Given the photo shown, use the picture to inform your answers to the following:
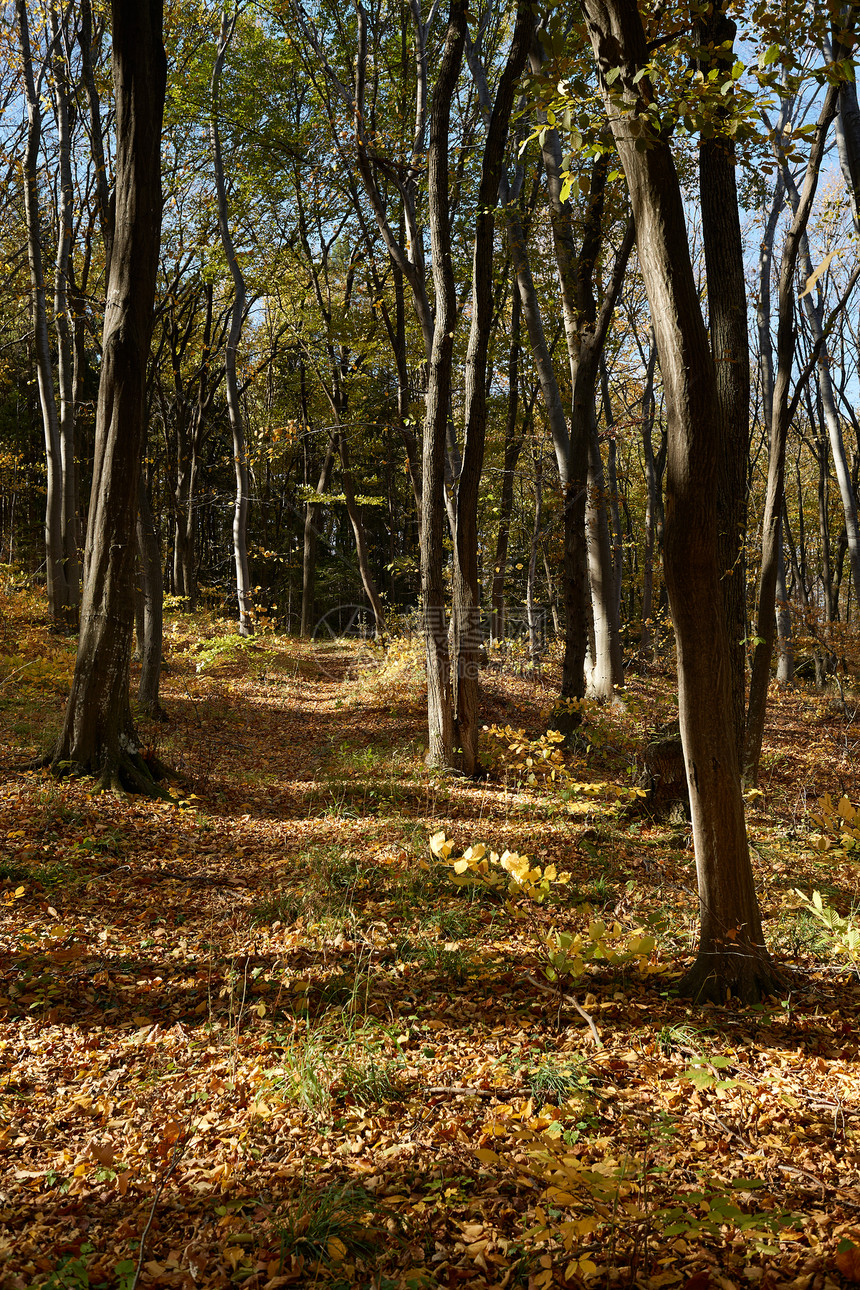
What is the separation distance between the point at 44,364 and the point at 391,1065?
1390 centimetres

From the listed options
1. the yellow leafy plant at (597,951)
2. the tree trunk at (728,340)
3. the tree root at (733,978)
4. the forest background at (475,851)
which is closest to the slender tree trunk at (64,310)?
the forest background at (475,851)

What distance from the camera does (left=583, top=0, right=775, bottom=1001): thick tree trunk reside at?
9.16 ft

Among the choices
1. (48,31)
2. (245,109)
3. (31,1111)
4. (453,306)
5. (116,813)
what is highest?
(245,109)

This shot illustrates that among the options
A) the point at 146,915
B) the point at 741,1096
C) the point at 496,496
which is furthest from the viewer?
the point at 496,496

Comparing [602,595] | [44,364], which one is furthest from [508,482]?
[44,364]

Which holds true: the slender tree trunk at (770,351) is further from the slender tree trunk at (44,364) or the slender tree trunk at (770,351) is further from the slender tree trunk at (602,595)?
the slender tree trunk at (44,364)

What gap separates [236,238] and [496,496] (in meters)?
9.69

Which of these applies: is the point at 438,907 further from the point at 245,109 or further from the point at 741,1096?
the point at 245,109

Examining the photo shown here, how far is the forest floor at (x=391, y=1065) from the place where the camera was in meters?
2.05

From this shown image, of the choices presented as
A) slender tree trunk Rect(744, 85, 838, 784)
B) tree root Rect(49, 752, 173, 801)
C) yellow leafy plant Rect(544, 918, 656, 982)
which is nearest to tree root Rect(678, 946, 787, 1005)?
yellow leafy plant Rect(544, 918, 656, 982)

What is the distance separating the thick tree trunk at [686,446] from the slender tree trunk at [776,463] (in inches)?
158

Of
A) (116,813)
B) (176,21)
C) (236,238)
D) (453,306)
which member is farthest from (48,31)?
(116,813)

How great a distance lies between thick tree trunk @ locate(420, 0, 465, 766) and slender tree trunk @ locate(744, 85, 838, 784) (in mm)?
3063

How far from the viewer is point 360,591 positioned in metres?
30.2
